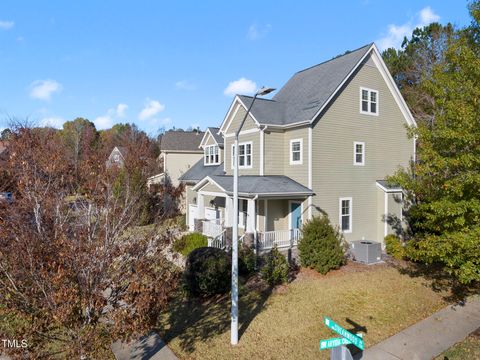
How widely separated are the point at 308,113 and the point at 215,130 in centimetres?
1030

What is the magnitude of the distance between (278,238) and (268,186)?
2.74 meters

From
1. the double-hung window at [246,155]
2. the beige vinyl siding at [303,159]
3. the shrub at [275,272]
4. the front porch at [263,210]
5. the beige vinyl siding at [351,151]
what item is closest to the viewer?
the shrub at [275,272]

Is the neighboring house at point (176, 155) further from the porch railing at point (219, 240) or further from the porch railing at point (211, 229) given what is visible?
the porch railing at point (219, 240)

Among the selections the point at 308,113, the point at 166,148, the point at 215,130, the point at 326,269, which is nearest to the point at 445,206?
the point at 326,269

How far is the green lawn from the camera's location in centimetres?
848

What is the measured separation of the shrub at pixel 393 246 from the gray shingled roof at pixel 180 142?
22.5 meters

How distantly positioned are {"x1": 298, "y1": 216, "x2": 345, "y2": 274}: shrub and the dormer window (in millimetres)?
12759

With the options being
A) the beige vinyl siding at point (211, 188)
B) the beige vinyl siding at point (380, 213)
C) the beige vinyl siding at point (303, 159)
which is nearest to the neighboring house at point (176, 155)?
the beige vinyl siding at point (211, 188)

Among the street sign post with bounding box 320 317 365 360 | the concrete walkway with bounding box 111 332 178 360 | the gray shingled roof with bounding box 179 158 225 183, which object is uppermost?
the gray shingled roof with bounding box 179 158 225 183

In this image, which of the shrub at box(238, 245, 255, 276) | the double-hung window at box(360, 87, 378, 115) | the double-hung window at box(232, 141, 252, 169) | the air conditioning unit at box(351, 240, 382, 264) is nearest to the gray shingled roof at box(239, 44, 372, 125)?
the double-hung window at box(360, 87, 378, 115)

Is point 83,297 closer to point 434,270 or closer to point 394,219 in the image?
point 434,270

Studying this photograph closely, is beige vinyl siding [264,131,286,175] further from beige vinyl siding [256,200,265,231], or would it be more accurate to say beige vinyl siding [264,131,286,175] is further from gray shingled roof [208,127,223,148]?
gray shingled roof [208,127,223,148]

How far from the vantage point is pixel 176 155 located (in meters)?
34.9

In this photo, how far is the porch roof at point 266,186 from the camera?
1590 cm
